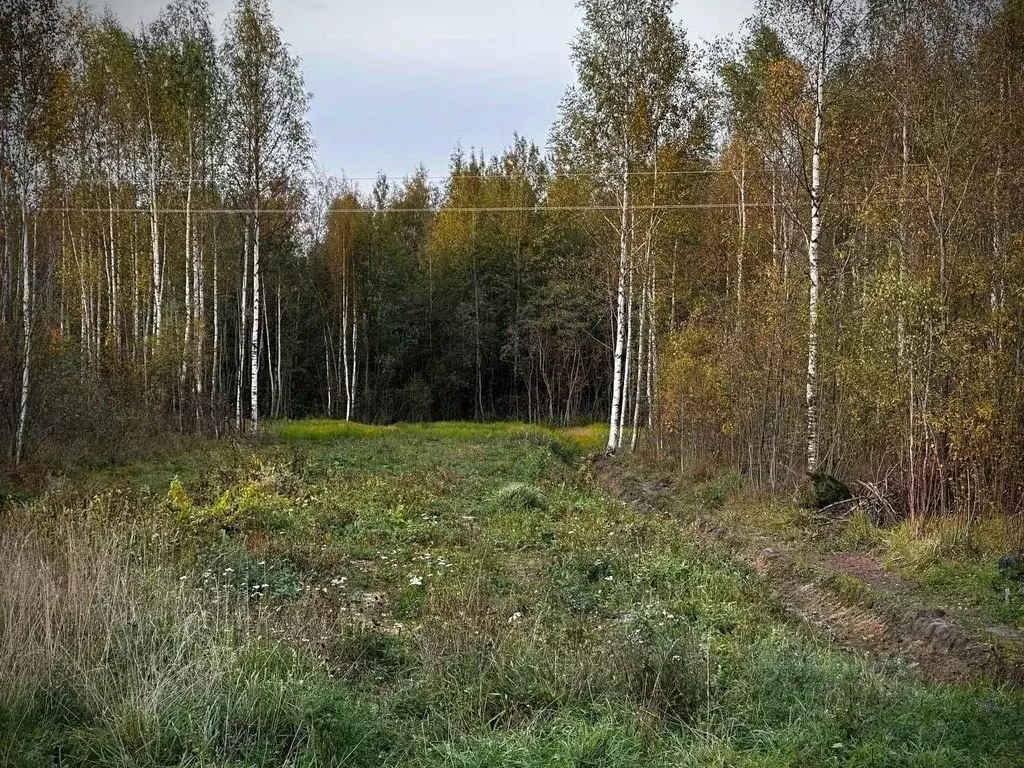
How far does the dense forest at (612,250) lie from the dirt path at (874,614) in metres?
2.00

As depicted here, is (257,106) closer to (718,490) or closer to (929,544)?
(718,490)

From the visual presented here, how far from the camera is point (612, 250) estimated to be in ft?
71.5

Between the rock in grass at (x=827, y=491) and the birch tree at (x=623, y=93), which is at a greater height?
the birch tree at (x=623, y=93)

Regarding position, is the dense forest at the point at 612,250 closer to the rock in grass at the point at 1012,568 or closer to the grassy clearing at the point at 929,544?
the grassy clearing at the point at 929,544

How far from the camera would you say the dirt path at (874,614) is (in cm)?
609

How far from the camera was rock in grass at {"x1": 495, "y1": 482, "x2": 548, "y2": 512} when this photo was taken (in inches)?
491

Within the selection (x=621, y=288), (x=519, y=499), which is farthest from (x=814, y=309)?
(x=621, y=288)

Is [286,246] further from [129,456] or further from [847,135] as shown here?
[847,135]

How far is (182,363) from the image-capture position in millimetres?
20031

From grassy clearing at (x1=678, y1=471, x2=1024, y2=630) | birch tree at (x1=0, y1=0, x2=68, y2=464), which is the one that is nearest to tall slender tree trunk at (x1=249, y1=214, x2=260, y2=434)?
birch tree at (x1=0, y1=0, x2=68, y2=464)

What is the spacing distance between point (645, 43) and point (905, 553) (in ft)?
50.5

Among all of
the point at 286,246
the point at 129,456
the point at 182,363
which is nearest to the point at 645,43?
the point at 182,363

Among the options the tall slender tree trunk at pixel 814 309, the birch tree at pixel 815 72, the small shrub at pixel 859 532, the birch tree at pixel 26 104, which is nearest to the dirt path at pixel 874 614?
the small shrub at pixel 859 532

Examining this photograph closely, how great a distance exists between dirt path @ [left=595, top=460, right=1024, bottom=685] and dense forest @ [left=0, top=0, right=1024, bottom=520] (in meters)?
2.00
